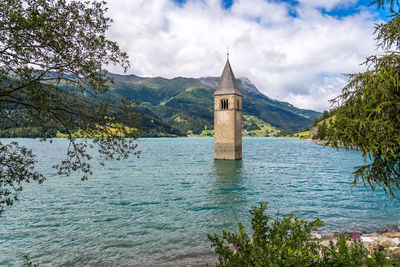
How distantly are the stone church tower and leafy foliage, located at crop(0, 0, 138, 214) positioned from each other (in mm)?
43748

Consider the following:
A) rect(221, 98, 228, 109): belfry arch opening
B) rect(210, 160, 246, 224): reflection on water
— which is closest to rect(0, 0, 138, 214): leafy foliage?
rect(210, 160, 246, 224): reflection on water

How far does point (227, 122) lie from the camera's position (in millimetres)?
51250

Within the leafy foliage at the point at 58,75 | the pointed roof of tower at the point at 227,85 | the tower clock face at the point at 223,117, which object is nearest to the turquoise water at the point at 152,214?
the leafy foliage at the point at 58,75

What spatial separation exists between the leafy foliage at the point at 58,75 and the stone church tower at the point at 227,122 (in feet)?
144

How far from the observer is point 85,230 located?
15023 mm

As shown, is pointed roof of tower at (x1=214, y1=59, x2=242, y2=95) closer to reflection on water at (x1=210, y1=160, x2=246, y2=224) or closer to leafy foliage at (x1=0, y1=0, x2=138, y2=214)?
reflection on water at (x1=210, y1=160, x2=246, y2=224)

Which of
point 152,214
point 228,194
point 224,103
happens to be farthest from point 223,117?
point 152,214

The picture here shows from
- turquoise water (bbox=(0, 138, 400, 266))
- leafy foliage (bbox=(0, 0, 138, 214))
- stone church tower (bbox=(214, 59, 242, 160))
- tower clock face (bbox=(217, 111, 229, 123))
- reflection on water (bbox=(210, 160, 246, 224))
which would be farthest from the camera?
tower clock face (bbox=(217, 111, 229, 123))

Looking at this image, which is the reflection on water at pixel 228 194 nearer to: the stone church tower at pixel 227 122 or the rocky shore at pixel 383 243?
the rocky shore at pixel 383 243

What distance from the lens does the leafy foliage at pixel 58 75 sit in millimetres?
5977

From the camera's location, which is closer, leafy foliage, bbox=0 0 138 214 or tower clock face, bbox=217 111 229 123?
leafy foliage, bbox=0 0 138 214

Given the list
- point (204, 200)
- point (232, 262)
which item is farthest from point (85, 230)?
point (232, 262)

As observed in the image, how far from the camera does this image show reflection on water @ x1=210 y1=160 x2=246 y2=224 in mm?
17562

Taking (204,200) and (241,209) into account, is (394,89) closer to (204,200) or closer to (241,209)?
(241,209)
